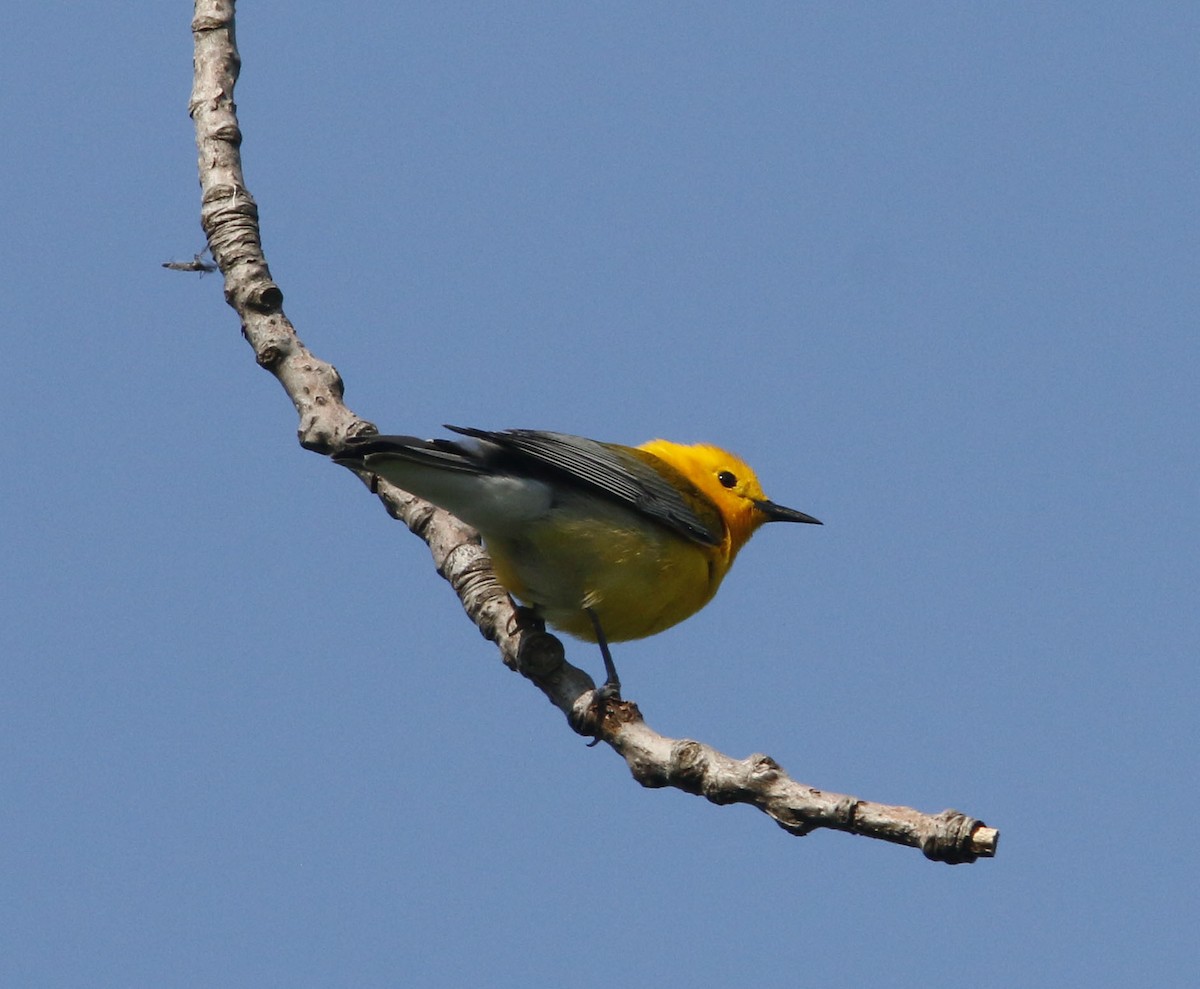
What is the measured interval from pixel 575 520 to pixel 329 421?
122 cm

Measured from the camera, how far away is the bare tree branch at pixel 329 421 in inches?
179

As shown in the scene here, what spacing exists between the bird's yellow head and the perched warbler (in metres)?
0.52

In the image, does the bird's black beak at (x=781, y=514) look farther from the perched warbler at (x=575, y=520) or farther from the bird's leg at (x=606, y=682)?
the bird's leg at (x=606, y=682)

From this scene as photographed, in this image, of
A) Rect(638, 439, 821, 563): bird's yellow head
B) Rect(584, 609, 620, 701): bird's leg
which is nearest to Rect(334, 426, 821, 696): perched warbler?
Rect(584, 609, 620, 701): bird's leg

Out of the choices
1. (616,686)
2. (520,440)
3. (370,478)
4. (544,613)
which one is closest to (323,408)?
Answer: (370,478)

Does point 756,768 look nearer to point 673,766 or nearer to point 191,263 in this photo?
point 673,766

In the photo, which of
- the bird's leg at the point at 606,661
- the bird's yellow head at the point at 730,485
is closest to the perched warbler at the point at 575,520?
the bird's leg at the point at 606,661

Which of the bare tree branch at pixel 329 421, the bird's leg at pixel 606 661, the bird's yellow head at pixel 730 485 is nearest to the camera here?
the bare tree branch at pixel 329 421

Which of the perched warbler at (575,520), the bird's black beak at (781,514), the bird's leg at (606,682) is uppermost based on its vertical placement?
the bird's black beak at (781,514)

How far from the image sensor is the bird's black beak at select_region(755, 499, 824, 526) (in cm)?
819

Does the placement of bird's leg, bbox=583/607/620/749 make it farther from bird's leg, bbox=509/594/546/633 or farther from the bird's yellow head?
the bird's yellow head

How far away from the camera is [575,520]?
6.28 m

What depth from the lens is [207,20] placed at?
21.8ft

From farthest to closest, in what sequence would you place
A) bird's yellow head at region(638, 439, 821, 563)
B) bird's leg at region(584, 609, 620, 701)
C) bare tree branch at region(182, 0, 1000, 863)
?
1. bird's yellow head at region(638, 439, 821, 563)
2. bird's leg at region(584, 609, 620, 701)
3. bare tree branch at region(182, 0, 1000, 863)
